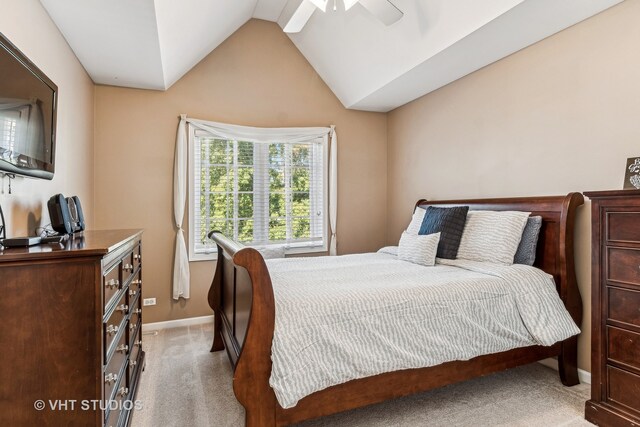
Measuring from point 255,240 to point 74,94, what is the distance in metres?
2.13

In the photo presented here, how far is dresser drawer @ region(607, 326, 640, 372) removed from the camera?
179 cm

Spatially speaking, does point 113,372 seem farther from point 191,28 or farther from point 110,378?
point 191,28

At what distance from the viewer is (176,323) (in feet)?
11.6

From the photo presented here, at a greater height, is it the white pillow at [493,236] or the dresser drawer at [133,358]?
the white pillow at [493,236]

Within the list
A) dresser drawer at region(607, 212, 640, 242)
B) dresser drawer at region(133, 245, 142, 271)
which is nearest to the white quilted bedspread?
dresser drawer at region(607, 212, 640, 242)

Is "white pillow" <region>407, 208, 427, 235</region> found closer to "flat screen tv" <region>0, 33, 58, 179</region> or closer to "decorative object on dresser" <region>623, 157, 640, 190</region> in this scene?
"decorative object on dresser" <region>623, 157, 640, 190</region>

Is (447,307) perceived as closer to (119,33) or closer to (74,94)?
Result: (119,33)

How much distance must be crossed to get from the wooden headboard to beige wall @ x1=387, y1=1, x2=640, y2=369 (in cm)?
14

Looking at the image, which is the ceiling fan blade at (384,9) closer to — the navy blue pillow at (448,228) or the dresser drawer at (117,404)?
the navy blue pillow at (448,228)

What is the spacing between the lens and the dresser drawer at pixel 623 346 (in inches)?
70.6

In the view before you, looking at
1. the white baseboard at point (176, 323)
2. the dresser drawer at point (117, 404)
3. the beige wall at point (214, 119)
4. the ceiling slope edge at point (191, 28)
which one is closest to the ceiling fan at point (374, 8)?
the ceiling slope edge at point (191, 28)

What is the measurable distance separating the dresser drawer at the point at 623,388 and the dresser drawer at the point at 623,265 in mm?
512

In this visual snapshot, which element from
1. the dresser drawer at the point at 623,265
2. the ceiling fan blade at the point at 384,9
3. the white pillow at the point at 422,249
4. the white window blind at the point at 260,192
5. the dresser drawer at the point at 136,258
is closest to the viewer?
the dresser drawer at the point at 623,265

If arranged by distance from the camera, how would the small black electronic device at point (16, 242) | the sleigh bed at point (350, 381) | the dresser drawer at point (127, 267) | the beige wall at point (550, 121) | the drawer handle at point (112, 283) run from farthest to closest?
the beige wall at point (550, 121), the dresser drawer at point (127, 267), the sleigh bed at point (350, 381), the drawer handle at point (112, 283), the small black electronic device at point (16, 242)
